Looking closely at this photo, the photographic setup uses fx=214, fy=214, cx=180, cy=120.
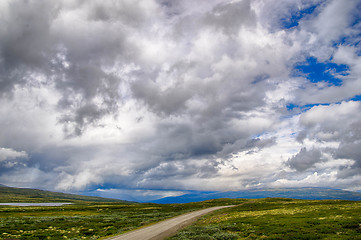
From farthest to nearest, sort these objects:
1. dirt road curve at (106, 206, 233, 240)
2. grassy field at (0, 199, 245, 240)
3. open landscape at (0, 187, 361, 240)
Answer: grassy field at (0, 199, 245, 240) → dirt road curve at (106, 206, 233, 240) → open landscape at (0, 187, 361, 240)

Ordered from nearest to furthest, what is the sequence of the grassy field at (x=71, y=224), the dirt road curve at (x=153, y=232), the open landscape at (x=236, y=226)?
the open landscape at (x=236, y=226) → the dirt road curve at (x=153, y=232) → the grassy field at (x=71, y=224)

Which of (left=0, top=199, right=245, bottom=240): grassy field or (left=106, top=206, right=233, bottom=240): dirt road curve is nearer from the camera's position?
(left=106, top=206, right=233, bottom=240): dirt road curve

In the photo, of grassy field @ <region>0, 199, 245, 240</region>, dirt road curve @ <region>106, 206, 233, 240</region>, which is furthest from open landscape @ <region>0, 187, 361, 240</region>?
dirt road curve @ <region>106, 206, 233, 240</region>

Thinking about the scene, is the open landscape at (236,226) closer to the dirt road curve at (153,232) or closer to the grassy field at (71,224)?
the grassy field at (71,224)

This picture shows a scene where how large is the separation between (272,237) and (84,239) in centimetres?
3058

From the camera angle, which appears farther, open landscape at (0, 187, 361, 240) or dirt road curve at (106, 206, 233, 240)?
dirt road curve at (106, 206, 233, 240)

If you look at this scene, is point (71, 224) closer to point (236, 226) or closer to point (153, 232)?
point (153, 232)

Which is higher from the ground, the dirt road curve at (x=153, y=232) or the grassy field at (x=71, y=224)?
the dirt road curve at (x=153, y=232)

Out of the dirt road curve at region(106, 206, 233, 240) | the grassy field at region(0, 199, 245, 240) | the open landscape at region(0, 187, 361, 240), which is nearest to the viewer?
the open landscape at region(0, 187, 361, 240)

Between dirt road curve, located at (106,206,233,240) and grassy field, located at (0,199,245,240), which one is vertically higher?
dirt road curve, located at (106,206,233,240)

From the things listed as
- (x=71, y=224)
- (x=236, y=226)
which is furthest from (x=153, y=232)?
(x=71, y=224)

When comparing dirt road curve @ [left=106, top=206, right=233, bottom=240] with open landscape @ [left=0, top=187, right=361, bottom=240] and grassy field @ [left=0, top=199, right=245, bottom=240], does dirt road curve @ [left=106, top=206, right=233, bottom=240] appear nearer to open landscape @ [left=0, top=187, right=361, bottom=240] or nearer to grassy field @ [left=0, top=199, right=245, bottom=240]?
open landscape @ [left=0, top=187, right=361, bottom=240]

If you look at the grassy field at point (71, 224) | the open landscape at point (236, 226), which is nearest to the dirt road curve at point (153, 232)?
the open landscape at point (236, 226)

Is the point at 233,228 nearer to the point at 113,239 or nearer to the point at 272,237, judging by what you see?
the point at 272,237
